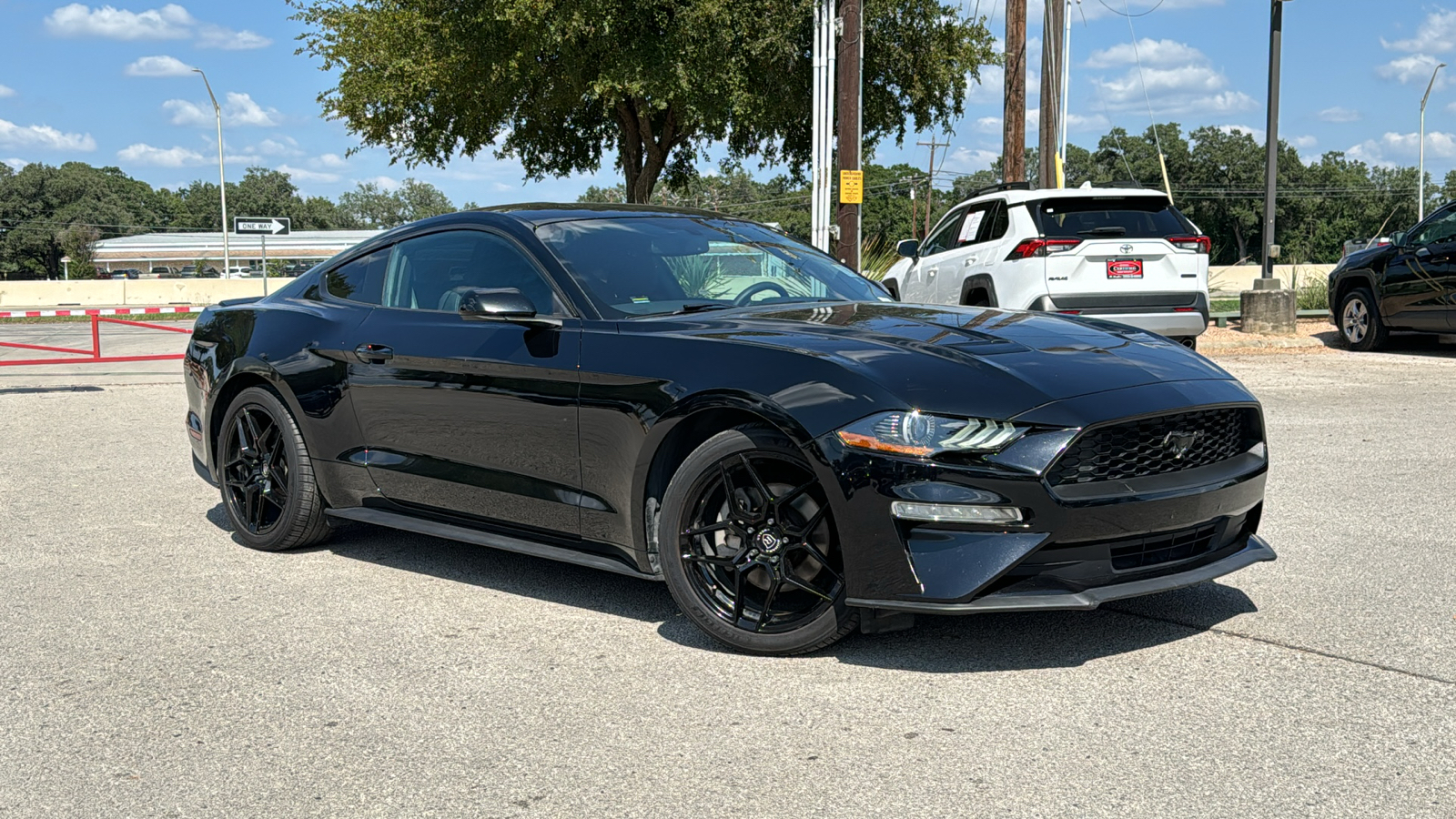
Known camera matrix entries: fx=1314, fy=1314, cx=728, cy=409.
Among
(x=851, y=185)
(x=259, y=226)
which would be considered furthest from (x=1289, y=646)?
(x=259, y=226)

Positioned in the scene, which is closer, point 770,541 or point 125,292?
point 770,541

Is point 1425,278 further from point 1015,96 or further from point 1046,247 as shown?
point 1015,96

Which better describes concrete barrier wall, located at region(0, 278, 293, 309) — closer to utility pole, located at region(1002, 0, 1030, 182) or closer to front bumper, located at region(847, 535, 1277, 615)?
utility pole, located at region(1002, 0, 1030, 182)

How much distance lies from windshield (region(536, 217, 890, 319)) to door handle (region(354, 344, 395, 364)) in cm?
81

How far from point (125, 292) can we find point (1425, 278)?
4952 centimetres

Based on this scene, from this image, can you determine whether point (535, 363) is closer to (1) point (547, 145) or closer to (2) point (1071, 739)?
(2) point (1071, 739)

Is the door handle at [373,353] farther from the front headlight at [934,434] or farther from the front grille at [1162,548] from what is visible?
the front grille at [1162,548]

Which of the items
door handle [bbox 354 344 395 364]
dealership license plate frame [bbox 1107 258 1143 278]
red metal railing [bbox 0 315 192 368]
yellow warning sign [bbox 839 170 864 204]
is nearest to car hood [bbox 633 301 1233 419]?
door handle [bbox 354 344 395 364]

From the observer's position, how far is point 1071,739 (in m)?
3.40

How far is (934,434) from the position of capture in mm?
3791

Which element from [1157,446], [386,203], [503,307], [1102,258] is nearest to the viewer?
[1157,446]

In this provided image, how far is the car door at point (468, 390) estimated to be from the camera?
4.69 m

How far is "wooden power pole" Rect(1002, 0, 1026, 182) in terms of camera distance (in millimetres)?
21953

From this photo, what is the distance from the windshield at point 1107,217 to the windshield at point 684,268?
7073 millimetres
